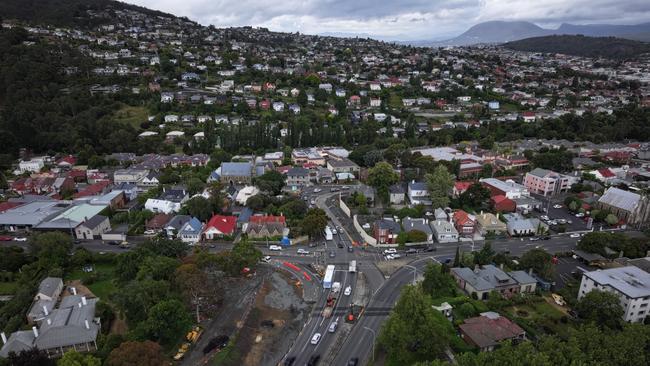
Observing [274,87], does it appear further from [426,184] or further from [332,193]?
[426,184]

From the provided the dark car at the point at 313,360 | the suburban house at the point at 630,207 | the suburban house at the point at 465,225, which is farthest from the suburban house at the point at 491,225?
the dark car at the point at 313,360

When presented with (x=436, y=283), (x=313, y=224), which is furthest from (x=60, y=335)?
(x=436, y=283)

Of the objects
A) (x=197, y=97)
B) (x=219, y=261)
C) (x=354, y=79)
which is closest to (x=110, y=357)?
(x=219, y=261)

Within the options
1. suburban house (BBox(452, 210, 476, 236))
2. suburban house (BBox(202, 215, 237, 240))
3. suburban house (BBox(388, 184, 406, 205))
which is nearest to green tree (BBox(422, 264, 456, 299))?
suburban house (BBox(452, 210, 476, 236))

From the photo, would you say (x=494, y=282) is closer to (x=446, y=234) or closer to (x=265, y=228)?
(x=446, y=234)

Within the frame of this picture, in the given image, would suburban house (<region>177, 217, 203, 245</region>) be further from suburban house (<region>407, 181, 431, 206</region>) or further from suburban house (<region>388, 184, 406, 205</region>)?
suburban house (<region>407, 181, 431, 206</region>)

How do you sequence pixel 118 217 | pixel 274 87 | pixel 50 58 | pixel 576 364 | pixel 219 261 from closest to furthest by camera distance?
pixel 576 364
pixel 219 261
pixel 118 217
pixel 50 58
pixel 274 87
